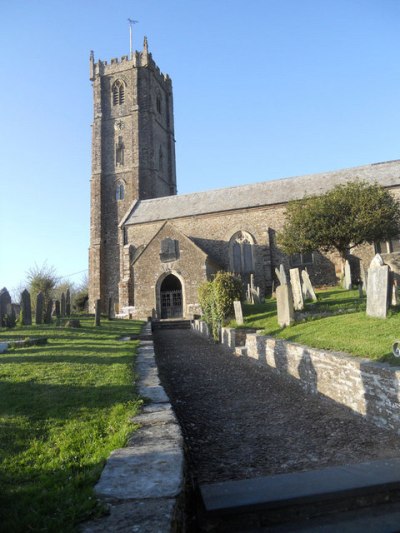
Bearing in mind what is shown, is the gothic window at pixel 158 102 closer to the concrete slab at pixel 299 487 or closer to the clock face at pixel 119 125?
the clock face at pixel 119 125

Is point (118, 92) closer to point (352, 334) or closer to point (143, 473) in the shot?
point (352, 334)

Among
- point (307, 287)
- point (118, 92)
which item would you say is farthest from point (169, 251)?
point (118, 92)

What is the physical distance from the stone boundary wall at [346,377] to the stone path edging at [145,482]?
2402 mm

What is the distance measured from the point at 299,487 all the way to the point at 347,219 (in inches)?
732

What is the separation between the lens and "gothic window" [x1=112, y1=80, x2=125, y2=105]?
37.1m

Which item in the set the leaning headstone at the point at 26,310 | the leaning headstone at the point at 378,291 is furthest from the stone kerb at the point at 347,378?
the leaning headstone at the point at 26,310

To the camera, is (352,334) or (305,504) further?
(352,334)

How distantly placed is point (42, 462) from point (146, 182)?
109 ft

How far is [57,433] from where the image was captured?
11.3ft

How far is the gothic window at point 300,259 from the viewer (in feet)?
82.3

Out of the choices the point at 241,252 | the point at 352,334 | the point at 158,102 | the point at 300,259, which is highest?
the point at 158,102

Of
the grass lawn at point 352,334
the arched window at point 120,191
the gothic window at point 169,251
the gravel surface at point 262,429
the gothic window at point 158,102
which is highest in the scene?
the gothic window at point 158,102

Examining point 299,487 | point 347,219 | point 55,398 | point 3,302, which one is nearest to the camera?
point 299,487

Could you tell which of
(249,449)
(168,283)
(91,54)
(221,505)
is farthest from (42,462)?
(91,54)
